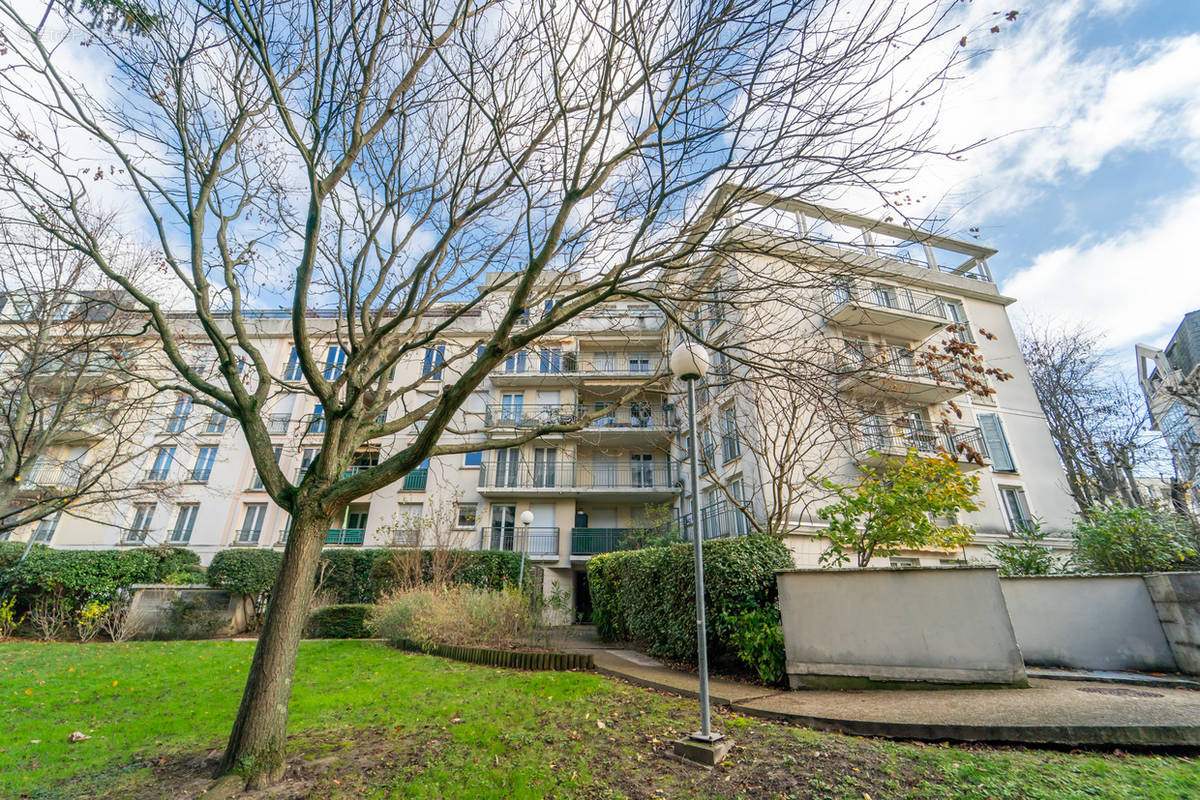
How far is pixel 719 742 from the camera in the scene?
143 inches

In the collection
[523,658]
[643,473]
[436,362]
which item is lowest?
[523,658]

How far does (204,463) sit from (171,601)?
12255 mm

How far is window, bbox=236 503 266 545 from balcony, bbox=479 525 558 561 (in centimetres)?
1008

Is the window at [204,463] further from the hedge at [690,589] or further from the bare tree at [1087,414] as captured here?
the bare tree at [1087,414]

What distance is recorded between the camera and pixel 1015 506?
52.5 feet

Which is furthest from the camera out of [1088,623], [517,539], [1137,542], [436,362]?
[517,539]

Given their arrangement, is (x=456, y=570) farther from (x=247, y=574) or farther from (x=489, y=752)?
(x=489, y=752)

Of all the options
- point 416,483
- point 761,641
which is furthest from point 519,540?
point 761,641

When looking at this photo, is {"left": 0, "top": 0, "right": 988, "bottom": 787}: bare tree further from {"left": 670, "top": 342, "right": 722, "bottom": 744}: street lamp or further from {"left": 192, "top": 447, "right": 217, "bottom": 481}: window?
{"left": 192, "top": 447, "right": 217, "bottom": 481}: window

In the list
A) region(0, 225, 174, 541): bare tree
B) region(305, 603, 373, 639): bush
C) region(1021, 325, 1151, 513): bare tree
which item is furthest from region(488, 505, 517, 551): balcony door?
region(1021, 325, 1151, 513): bare tree

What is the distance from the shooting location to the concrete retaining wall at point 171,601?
11.9 m

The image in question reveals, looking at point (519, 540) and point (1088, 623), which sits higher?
point (519, 540)

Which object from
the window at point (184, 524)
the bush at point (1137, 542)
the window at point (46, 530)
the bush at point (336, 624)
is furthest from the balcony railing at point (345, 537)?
the bush at point (1137, 542)

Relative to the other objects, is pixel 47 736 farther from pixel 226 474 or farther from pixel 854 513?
pixel 226 474
